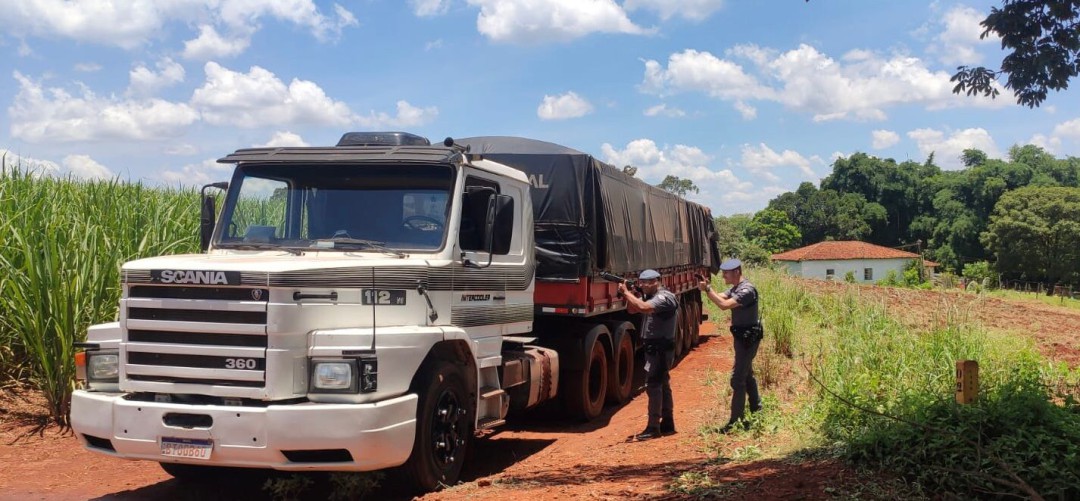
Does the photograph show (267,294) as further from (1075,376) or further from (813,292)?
(813,292)

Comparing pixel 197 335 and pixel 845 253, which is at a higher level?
pixel 845 253

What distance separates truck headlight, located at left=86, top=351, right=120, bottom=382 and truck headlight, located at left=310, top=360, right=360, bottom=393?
156 cm

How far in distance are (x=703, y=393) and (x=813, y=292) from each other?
876cm

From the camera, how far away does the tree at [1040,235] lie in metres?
56.4

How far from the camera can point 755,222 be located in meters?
88.6

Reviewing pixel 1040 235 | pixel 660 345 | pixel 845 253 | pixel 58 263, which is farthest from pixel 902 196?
pixel 58 263

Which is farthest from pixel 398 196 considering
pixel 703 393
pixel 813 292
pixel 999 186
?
pixel 999 186

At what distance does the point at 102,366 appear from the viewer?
20.1ft

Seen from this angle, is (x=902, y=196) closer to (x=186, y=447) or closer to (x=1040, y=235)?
(x=1040, y=235)

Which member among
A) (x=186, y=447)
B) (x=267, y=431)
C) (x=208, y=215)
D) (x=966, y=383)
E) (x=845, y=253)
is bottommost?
(x=186, y=447)

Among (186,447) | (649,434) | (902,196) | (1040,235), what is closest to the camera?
(186,447)

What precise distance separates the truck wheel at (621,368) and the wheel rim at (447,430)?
13.6ft

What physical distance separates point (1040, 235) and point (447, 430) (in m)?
60.5

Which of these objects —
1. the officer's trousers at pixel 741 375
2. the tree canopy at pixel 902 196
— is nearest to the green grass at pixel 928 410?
the officer's trousers at pixel 741 375
